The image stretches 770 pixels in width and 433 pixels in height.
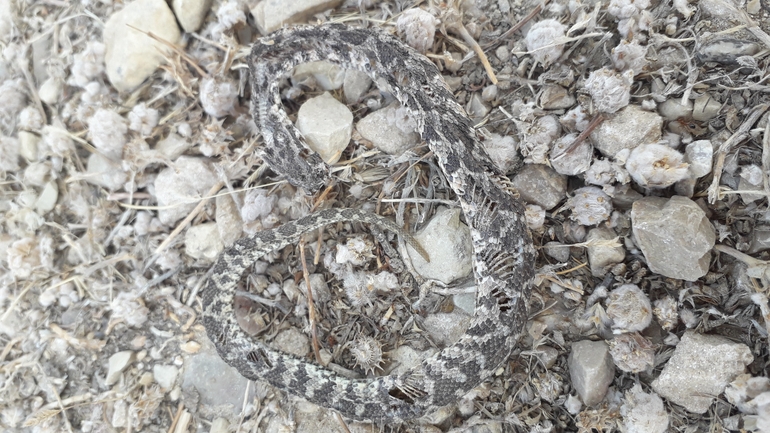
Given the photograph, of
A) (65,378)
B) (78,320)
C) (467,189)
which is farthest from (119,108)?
(467,189)

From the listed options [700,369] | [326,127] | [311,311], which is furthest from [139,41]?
[700,369]

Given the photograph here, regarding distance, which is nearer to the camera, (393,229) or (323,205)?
(393,229)

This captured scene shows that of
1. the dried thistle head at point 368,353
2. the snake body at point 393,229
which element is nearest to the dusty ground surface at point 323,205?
the dried thistle head at point 368,353

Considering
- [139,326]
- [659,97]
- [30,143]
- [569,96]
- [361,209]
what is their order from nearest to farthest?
[659,97], [569,96], [361,209], [139,326], [30,143]

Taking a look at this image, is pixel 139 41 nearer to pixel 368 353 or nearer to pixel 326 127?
pixel 326 127

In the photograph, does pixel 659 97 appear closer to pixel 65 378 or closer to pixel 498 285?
pixel 498 285

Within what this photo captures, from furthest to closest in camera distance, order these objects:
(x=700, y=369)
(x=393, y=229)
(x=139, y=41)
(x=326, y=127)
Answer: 1. (x=139, y=41)
2. (x=326, y=127)
3. (x=393, y=229)
4. (x=700, y=369)
